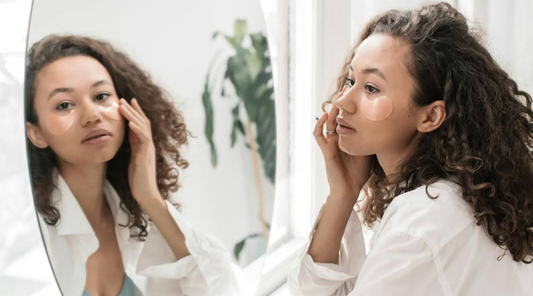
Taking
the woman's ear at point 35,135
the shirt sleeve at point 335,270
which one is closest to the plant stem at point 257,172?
the shirt sleeve at point 335,270

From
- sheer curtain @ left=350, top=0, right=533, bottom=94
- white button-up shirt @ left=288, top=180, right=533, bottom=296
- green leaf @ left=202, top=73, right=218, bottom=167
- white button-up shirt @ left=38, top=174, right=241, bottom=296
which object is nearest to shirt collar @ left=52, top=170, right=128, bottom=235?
white button-up shirt @ left=38, top=174, right=241, bottom=296

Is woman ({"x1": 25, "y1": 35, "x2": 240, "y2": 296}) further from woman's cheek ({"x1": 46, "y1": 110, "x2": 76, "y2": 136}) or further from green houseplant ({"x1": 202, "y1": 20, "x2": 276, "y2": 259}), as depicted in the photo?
green houseplant ({"x1": 202, "y1": 20, "x2": 276, "y2": 259})

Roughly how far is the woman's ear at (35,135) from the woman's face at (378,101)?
1.87 feet

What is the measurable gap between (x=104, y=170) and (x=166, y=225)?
16cm

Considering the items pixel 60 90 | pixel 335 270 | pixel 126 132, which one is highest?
pixel 60 90

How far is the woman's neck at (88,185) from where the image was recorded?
0.94 meters

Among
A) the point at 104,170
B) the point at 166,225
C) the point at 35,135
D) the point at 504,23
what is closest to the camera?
the point at 35,135

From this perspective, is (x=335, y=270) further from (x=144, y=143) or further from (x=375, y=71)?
(x=144, y=143)

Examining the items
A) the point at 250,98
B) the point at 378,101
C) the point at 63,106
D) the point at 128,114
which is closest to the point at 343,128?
the point at 378,101

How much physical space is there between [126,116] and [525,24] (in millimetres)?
1349

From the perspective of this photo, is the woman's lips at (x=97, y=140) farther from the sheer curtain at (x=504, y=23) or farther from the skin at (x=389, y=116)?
the sheer curtain at (x=504, y=23)

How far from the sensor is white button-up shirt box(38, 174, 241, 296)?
93 cm

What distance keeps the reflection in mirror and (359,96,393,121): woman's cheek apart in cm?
27

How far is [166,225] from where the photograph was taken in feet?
3.61
